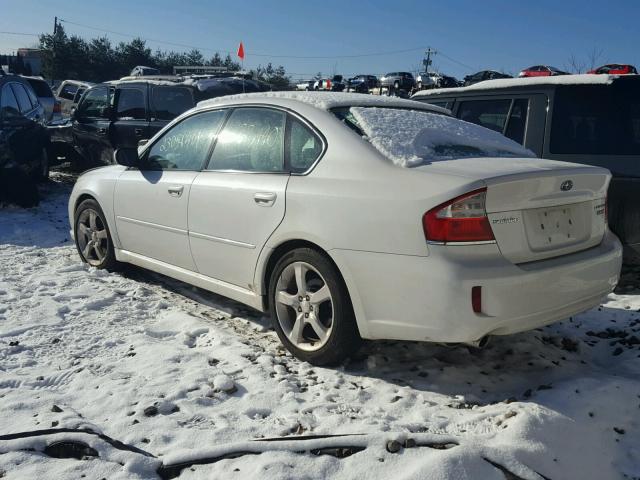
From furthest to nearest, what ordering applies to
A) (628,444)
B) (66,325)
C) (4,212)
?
(4,212)
(66,325)
(628,444)

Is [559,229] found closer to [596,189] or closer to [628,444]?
[596,189]

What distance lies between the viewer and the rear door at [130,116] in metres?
9.12

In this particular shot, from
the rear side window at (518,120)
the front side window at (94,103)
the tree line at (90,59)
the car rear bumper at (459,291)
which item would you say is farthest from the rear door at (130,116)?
the tree line at (90,59)

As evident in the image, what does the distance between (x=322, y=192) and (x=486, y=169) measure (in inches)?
35.2

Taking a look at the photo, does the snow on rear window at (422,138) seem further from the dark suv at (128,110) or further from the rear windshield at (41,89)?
the rear windshield at (41,89)

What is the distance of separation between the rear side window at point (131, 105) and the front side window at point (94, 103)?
2.07 ft

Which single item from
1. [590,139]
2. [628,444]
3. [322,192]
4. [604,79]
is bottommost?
[628,444]

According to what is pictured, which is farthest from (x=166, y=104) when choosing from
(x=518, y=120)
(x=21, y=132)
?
(x=518, y=120)

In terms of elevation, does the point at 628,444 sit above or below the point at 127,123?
below

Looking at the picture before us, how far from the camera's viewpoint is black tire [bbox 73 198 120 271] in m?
5.18

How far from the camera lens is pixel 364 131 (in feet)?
11.3

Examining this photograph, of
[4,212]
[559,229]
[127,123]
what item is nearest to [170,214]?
[559,229]

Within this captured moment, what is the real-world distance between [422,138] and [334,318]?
3.92ft

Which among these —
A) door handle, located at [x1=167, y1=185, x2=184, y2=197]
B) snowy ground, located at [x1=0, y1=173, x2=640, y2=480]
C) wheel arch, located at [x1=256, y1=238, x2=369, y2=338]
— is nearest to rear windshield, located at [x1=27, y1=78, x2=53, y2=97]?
snowy ground, located at [x1=0, y1=173, x2=640, y2=480]
